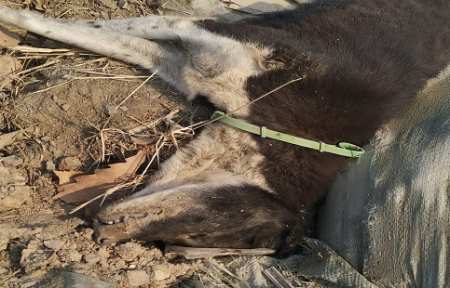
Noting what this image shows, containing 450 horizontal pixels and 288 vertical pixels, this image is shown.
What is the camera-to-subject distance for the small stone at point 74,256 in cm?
276

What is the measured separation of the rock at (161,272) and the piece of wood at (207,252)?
133 mm

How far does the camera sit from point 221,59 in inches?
129

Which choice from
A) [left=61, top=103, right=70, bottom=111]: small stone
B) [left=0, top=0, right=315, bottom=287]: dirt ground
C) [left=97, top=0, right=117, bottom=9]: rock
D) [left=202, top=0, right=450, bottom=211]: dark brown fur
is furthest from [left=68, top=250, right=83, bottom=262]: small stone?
[left=97, top=0, right=117, bottom=9]: rock

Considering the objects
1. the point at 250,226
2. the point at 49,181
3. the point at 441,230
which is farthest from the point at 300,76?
the point at 49,181

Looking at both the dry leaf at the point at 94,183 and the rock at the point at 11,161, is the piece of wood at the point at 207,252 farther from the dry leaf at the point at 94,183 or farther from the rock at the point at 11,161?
the rock at the point at 11,161

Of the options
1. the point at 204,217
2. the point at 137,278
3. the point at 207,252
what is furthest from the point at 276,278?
the point at 137,278

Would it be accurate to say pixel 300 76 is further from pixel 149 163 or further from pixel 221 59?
pixel 149 163

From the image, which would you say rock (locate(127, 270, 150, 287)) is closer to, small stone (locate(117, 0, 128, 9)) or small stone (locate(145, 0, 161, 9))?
small stone (locate(117, 0, 128, 9))

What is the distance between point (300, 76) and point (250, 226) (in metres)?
0.83

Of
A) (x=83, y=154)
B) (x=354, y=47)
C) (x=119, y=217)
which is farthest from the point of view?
(x=354, y=47)

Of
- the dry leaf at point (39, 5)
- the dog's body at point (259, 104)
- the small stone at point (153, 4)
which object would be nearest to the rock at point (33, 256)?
the dog's body at point (259, 104)

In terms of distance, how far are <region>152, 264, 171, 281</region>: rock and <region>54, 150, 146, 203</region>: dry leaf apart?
50cm

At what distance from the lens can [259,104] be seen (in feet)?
10.8

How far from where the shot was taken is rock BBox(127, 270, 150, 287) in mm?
2783
